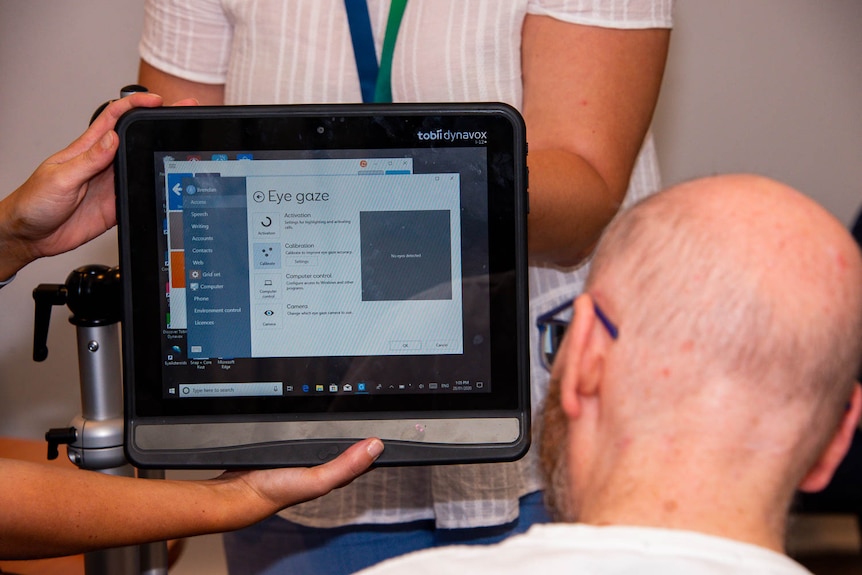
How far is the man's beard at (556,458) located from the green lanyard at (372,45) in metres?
0.45

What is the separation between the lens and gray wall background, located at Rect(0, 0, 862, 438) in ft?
6.33

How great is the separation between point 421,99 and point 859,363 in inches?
22.6

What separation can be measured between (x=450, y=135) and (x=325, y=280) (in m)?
0.17

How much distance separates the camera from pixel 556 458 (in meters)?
0.80

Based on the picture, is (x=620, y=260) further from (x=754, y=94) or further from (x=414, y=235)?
(x=754, y=94)

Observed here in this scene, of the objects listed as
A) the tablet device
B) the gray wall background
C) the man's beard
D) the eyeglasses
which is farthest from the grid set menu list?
the gray wall background

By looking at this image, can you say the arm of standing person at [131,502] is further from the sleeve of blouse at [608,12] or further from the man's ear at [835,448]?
the sleeve of blouse at [608,12]

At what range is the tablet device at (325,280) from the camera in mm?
853

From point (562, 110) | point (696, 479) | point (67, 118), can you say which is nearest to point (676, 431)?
point (696, 479)

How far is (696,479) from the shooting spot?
65 cm

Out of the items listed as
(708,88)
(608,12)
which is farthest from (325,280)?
(708,88)

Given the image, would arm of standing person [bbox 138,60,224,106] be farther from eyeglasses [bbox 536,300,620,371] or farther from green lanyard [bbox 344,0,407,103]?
Answer: eyeglasses [bbox 536,300,620,371]

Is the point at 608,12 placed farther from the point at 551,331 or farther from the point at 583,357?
the point at 583,357

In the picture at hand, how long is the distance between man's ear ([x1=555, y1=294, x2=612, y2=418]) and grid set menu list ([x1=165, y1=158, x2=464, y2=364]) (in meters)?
0.17
